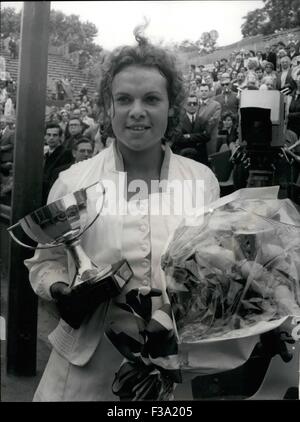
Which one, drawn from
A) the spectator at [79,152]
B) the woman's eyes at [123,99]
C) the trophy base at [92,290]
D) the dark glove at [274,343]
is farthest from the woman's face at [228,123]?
the dark glove at [274,343]

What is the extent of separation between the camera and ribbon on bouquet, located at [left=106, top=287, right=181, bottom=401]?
4.87ft

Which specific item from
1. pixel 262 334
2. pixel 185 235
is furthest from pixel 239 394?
pixel 185 235

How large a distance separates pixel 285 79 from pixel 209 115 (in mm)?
275

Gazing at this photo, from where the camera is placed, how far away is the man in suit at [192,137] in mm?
1719

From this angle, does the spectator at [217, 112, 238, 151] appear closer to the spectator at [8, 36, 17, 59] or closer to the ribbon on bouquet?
the ribbon on bouquet

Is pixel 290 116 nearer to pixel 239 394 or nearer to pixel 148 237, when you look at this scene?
pixel 148 237

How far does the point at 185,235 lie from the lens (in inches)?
59.7

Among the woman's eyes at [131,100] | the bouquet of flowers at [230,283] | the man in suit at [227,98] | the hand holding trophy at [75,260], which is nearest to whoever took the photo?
the bouquet of flowers at [230,283]

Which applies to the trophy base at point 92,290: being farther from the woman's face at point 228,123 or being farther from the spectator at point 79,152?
the woman's face at point 228,123

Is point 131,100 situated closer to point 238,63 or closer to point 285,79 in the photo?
point 238,63

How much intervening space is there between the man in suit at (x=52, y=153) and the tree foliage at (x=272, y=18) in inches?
27.9

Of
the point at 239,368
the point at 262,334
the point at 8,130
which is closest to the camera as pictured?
the point at 262,334

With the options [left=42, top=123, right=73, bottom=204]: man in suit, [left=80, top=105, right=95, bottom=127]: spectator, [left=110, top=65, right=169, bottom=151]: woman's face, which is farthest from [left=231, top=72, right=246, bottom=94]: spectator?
[left=42, top=123, right=73, bottom=204]: man in suit
